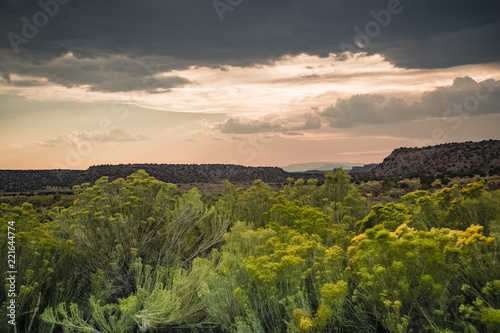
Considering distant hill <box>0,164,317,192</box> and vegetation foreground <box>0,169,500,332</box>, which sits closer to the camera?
vegetation foreground <box>0,169,500,332</box>

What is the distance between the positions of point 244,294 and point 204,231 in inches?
170

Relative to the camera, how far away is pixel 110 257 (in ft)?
24.9

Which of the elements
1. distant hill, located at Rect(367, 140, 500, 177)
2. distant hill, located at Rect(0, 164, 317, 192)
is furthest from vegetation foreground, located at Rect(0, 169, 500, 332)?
distant hill, located at Rect(0, 164, 317, 192)

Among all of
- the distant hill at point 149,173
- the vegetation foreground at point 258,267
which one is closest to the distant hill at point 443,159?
the distant hill at point 149,173

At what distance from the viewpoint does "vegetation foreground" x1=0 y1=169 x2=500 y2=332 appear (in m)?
4.40

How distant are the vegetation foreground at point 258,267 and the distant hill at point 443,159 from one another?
5838 cm

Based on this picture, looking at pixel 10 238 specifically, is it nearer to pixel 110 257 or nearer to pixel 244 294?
pixel 110 257

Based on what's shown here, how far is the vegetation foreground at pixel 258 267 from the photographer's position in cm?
440

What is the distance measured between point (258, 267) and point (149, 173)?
78.3 m

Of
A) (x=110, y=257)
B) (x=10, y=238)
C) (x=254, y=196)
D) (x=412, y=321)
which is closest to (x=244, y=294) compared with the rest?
(x=412, y=321)

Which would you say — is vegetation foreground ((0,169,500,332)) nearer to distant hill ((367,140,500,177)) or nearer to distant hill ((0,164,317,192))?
distant hill ((367,140,500,177))

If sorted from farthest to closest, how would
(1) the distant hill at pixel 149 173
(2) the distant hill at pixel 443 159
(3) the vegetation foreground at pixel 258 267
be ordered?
(1) the distant hill at pixel 149 173 → (2) the distant hill at pixel 443 159 → (3) the vegetation foreground at pixel 258 267

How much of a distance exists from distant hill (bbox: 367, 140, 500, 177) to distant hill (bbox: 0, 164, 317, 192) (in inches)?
988

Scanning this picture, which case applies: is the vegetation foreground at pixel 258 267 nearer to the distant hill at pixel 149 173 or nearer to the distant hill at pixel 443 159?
the distant hill at pixel 443 159
